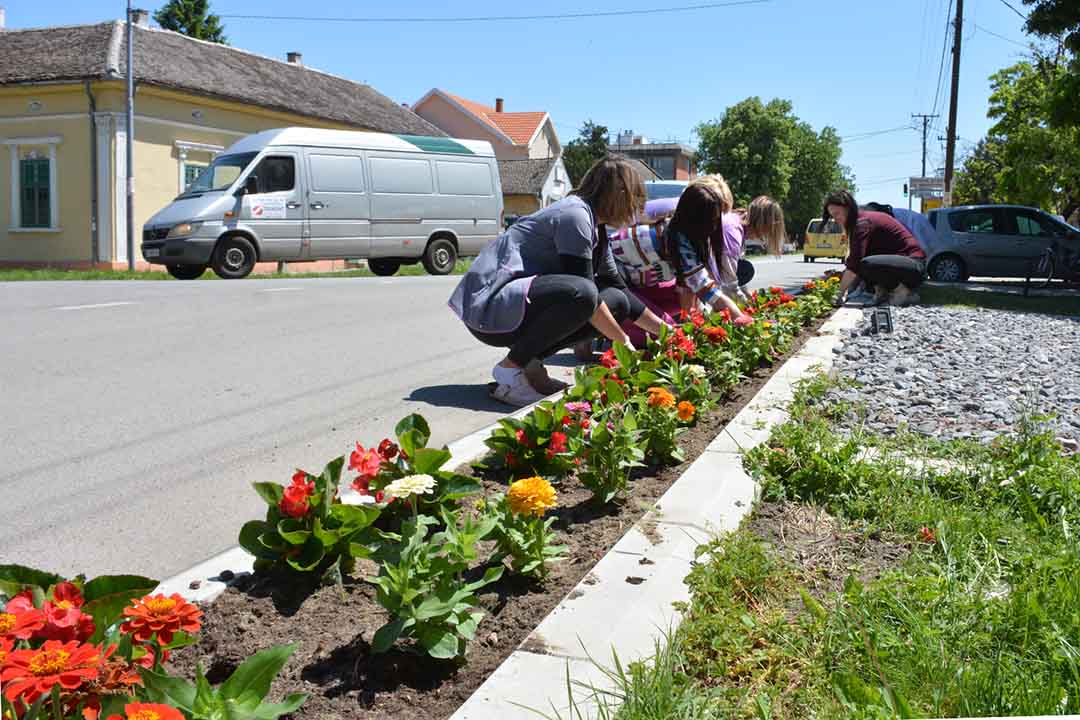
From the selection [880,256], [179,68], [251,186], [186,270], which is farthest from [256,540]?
[179,68]

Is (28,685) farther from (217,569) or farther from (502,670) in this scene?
(217,569)

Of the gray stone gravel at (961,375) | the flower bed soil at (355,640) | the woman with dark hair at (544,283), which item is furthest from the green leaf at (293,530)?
the woman with dark hair at (544,283)

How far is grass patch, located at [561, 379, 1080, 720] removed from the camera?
2.12 m

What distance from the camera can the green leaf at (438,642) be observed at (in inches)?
86.7

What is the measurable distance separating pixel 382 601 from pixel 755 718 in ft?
2.76

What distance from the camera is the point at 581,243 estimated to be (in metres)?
5.84

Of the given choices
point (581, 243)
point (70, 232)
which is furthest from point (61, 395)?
point (70, 232)

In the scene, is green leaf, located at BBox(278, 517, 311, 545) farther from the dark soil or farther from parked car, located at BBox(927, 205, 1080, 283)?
parked car, located at BBox(927, 205, 1080, 283)

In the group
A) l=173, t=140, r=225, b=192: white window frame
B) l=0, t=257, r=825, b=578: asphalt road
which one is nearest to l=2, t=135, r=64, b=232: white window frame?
l=173, t=140, r=225, b=192: white window frame

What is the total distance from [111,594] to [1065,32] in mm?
21208

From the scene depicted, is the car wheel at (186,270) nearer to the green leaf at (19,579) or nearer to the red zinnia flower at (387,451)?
the red zinnia flower at (387,451)

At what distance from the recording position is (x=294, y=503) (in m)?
2.70

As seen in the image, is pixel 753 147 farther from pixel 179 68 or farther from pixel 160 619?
pixel 160 619

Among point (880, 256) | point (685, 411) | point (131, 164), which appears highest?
point (131, 164)
